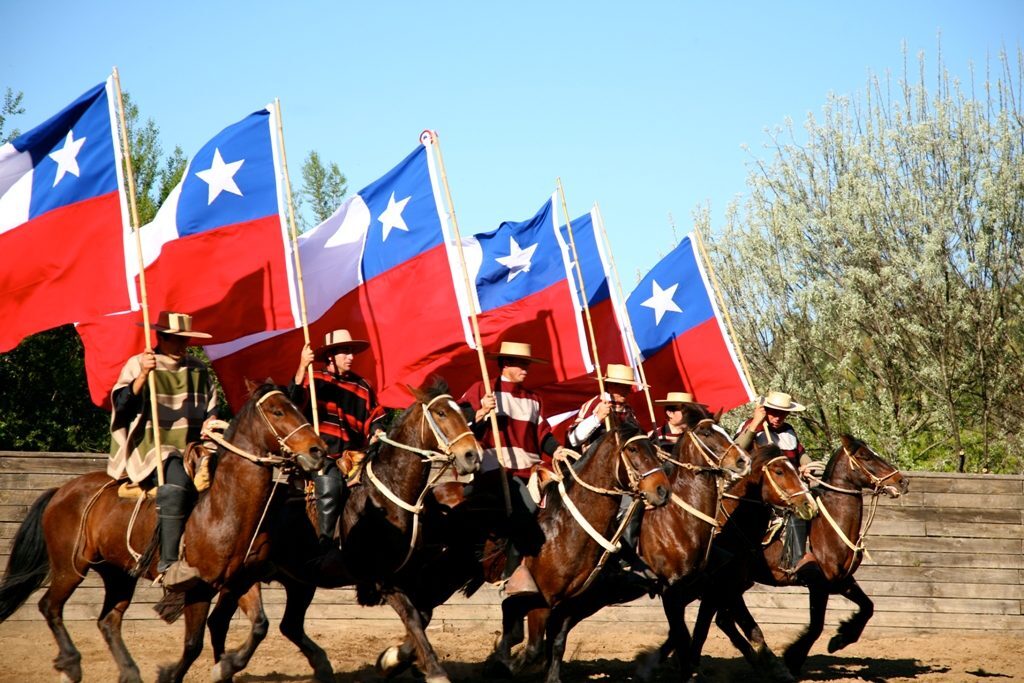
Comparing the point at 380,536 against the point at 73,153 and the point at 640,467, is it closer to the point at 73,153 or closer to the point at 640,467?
the point at 640,467

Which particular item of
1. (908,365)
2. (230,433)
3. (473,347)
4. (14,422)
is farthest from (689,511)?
(14,422)

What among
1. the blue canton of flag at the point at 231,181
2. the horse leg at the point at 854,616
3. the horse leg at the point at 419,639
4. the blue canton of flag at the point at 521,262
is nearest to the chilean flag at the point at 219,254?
the blue canton of flag at the point at 231,181

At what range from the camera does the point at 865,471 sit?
38.0 feet

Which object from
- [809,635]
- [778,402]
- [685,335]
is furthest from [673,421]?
[809,635]

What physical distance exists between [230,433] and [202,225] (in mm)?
2777

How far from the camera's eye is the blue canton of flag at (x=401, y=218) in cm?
1176

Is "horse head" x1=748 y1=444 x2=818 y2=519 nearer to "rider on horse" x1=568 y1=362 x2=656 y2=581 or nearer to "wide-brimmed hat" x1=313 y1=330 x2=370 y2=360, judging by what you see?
"rider on horse" x1=568 y1=362 x2=656 y2=581

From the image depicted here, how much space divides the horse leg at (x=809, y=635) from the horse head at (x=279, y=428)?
527 cm

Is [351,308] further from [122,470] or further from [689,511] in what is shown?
[689,511]

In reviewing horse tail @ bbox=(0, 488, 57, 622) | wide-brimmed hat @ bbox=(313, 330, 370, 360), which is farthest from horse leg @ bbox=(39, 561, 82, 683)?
wide-brimmed hat @ bbox=(313, 330, 370, 360)

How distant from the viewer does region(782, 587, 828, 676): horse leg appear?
35.9 feet

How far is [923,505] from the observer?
14.3 metres

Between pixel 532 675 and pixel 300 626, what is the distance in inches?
97.4

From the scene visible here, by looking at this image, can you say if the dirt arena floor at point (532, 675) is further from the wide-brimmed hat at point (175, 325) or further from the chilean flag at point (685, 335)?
the wide-brimmed hat at point (175, 325)
